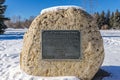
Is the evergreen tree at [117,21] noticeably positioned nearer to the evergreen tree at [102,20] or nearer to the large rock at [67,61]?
the evergreen tree at [102,20]

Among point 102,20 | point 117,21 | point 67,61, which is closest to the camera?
point 67,61

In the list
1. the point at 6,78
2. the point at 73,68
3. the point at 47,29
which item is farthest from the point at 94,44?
the point at 6,78

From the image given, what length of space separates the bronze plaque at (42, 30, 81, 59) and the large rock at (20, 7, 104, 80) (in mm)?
103

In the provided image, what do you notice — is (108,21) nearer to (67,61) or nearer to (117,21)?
(117,21)

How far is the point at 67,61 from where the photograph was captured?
677cm

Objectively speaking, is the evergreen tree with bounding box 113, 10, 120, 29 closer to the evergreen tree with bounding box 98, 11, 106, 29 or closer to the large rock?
the evergreen tree with bounding box 98, 11, 106, 29

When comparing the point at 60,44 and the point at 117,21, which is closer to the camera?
the point at 60,44

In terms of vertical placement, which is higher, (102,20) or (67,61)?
(102,20)

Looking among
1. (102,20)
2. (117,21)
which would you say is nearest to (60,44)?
(117,21)

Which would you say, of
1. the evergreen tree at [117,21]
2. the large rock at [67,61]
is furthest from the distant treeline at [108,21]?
Result: the large rock at [67,61]

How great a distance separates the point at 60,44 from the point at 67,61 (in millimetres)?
458

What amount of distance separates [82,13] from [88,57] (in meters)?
1.12

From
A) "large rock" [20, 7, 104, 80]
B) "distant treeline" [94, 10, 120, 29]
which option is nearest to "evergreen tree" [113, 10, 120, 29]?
"distant treeline" [94, 10, 120, 29]

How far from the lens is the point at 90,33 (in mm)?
6754
